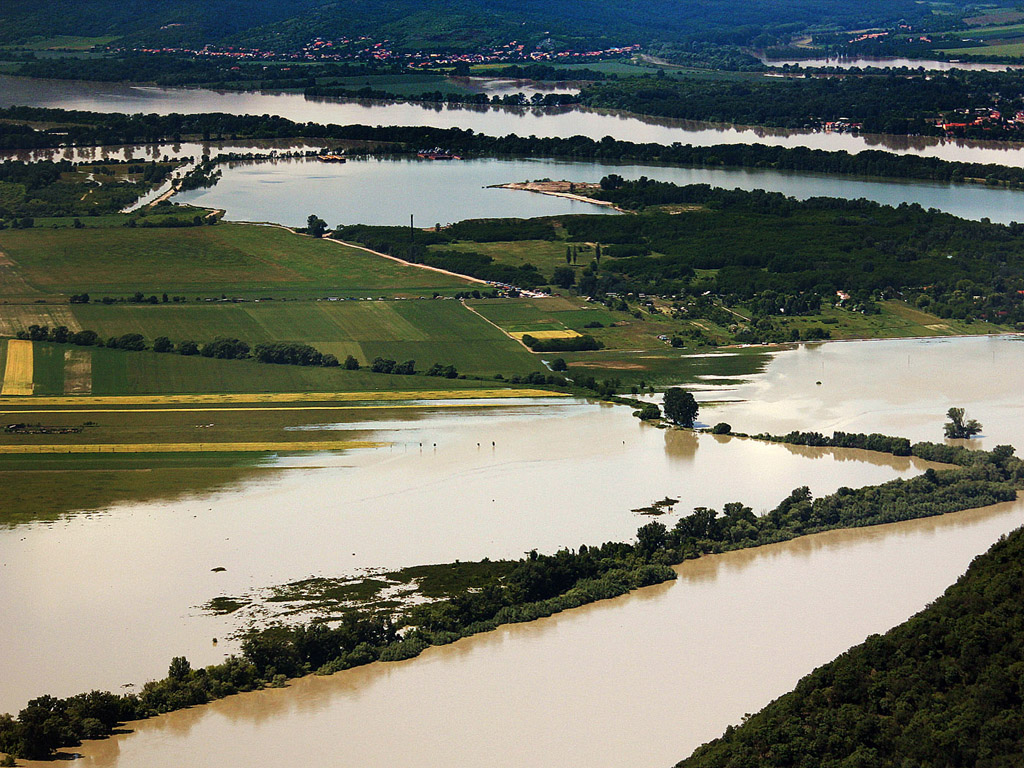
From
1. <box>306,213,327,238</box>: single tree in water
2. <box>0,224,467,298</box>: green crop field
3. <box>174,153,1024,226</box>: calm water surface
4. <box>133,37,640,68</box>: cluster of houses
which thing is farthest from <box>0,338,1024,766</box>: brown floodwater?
<box>133,37,640,68</box>: cluster of houses

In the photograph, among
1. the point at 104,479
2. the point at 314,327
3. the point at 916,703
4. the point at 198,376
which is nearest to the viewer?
the point at 916,703

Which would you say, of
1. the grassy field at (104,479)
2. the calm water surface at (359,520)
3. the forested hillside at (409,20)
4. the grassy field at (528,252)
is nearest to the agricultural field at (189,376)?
the calm water surface at (359,520)

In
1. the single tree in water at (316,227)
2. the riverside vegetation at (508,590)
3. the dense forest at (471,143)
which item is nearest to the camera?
the riverside vegetation at (508,590)

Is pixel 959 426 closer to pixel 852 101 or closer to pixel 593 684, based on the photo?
pixel 593 684

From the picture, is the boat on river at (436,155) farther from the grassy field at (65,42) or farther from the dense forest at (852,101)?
the grassy field at (65,42)

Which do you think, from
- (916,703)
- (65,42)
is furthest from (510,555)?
(65,42)

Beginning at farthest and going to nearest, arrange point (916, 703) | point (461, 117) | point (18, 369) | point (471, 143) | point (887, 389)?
point (461, 117)
point (471, 143)
point (18, 369)
point (887, 389)
point (916, 703)

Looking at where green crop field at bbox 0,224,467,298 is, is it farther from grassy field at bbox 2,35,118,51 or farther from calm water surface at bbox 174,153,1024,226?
grassy field at bbox 2,35,118,51
